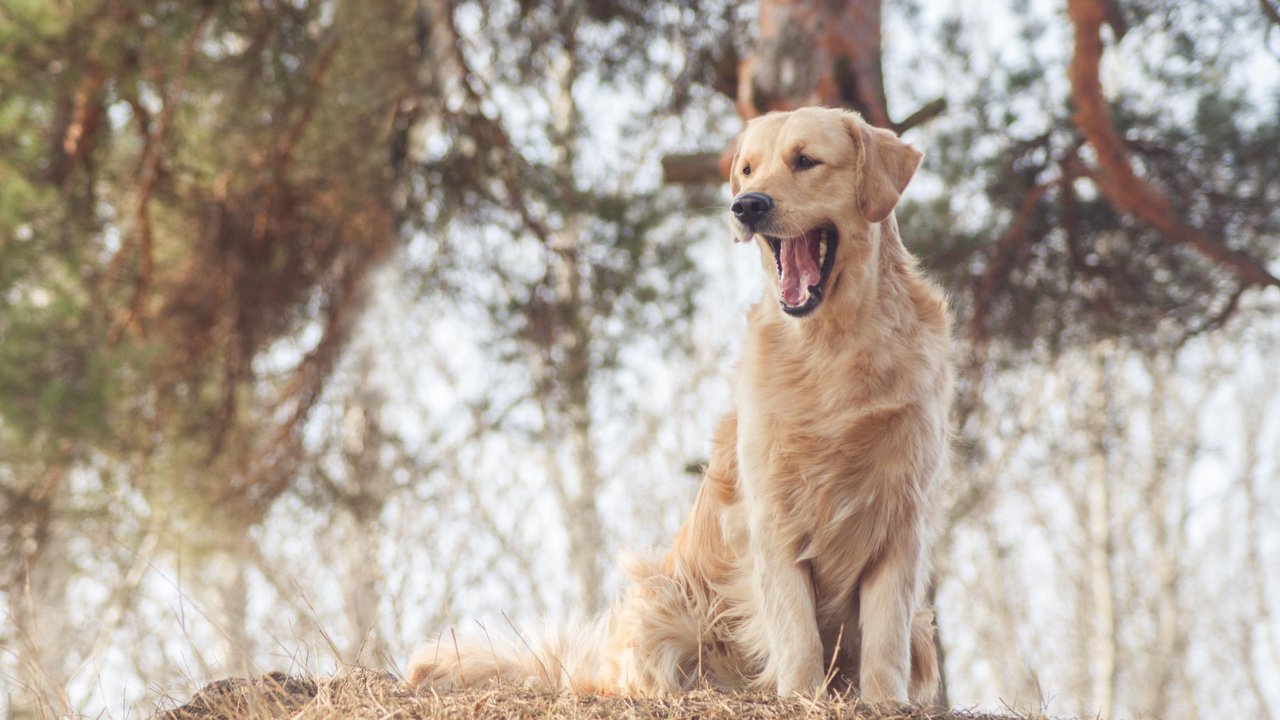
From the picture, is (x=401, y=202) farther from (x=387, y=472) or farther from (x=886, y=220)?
(x=886, y=220)

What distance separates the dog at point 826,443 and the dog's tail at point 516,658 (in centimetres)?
18

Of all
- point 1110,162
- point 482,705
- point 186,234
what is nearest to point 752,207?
point 482,705

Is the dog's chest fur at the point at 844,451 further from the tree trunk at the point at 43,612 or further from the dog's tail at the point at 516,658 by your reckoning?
the tree trunk at the point at 43,612

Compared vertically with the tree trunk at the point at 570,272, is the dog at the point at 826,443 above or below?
below

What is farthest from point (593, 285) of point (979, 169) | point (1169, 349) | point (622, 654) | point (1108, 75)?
point (1108, 75)

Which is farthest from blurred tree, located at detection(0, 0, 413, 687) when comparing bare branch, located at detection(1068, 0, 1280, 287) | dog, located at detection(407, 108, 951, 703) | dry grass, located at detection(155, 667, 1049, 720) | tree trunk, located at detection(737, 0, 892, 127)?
dog, located at detection(407, 108, 951, 703)

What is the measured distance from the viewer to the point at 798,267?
367 cm

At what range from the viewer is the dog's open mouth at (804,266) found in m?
3.62

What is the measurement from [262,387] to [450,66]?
3.68 metres

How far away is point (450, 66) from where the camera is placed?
9.41 m

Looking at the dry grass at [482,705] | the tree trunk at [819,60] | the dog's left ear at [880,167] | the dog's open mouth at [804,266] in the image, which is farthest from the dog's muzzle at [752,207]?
the tree trunk at [819,60]

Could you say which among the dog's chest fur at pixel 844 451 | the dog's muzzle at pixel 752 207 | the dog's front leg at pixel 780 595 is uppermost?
the dog's muzzle at pixel 752 207

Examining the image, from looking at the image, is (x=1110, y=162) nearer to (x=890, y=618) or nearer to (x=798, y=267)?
(x=798, y=267)

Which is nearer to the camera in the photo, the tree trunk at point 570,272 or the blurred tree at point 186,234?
the blurred tree at point 186,234
